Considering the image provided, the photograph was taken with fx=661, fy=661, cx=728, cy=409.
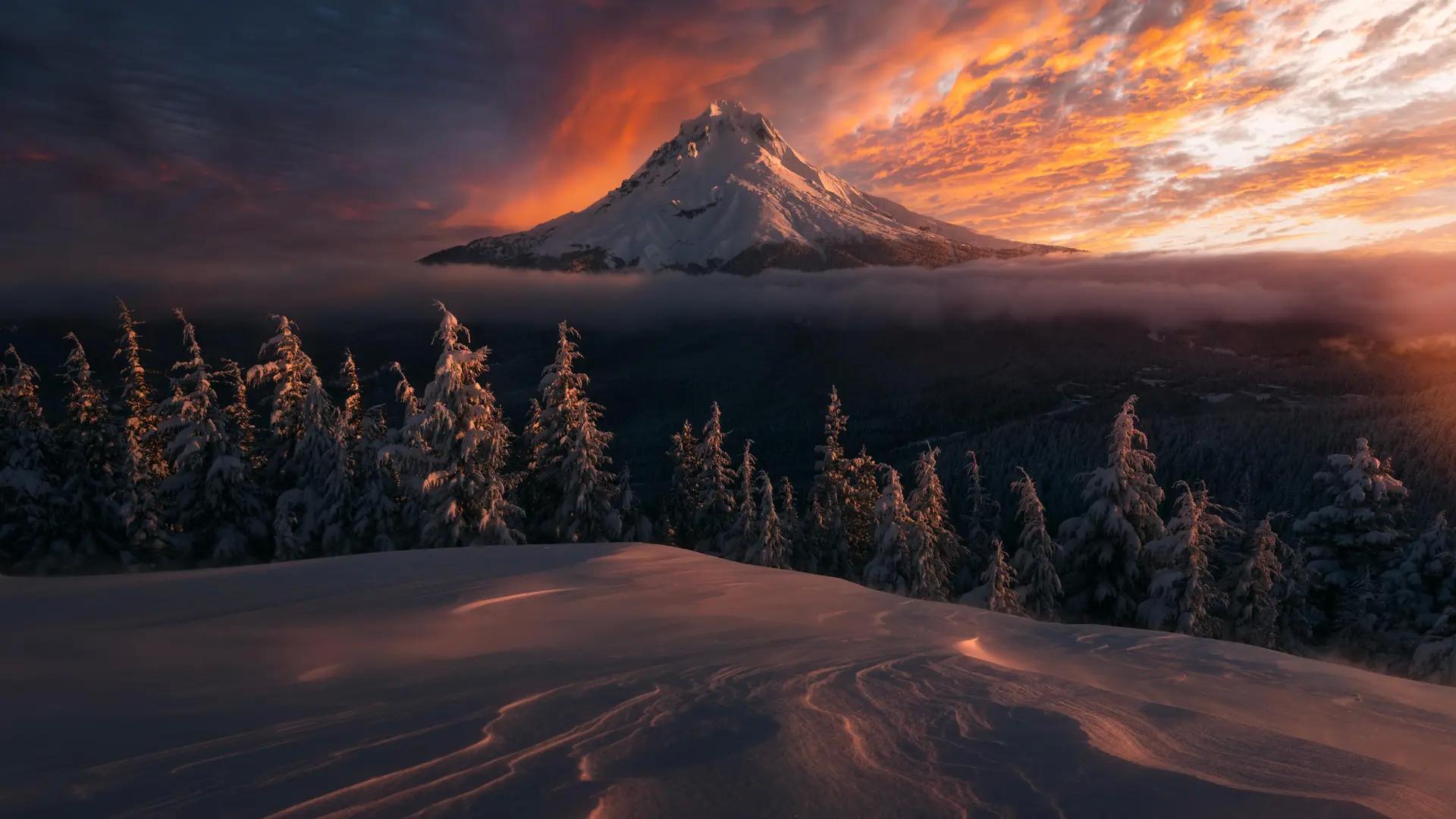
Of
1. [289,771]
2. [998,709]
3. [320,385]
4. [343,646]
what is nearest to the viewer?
[289,771]

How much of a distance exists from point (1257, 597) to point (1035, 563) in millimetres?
7278

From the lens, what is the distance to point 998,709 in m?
3.27

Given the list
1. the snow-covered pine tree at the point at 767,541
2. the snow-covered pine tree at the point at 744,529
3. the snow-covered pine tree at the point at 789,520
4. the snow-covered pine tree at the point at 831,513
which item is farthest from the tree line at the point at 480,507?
the snow-covered pine tree at the point at 831,513

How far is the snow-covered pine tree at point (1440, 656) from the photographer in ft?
59.9

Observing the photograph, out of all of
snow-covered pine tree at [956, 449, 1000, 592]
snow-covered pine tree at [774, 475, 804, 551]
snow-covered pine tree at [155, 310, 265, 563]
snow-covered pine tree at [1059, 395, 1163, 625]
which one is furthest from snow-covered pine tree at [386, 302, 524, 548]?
Answer: snow-covered pine tree at [956, 449, 1000, 592]

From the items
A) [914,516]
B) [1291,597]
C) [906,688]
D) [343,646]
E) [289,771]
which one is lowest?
[1291,597]

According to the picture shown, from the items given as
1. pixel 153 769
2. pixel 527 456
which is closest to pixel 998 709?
pixel 153 769

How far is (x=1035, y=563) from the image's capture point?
26.0 m

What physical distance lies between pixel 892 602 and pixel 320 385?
Result: 25092 mm

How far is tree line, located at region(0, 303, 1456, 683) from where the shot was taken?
22422 millimetres

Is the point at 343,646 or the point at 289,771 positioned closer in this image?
the point at 289,771

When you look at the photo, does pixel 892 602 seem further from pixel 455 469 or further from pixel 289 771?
pixel 455 469

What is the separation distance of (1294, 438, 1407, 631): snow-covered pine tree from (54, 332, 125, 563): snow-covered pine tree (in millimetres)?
45930

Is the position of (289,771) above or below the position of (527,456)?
above
